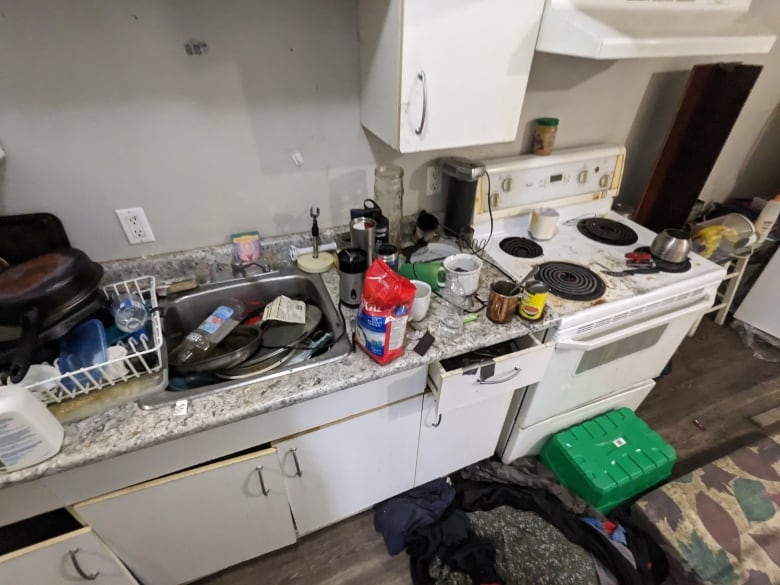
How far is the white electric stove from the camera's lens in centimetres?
121

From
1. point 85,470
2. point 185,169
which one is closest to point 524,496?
point 85,470

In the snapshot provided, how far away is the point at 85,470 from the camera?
81cm

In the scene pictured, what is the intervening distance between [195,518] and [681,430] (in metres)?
2.06

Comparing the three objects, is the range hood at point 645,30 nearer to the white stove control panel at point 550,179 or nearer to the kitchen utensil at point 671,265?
the white stove control panel at point 550,179

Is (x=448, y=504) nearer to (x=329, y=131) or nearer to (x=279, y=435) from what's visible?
(x=279, y=435)

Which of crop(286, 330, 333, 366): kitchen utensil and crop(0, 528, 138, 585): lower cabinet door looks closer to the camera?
crop(0, 528, 138, 585): lower cabinet door

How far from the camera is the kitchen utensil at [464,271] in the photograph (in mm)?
1097

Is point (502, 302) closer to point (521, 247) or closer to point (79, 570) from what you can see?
point (521, 247)

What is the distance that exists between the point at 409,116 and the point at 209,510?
1167 mm

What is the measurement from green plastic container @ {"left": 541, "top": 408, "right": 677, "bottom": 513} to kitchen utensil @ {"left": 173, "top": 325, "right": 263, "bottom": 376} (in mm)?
1175

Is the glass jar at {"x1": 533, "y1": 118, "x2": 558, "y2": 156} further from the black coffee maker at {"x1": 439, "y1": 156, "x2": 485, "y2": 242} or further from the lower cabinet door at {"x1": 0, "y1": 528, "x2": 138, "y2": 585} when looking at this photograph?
the lower cabinet door at {"x1": 0, "y1": 528, "x2": 138, "y2": 585}

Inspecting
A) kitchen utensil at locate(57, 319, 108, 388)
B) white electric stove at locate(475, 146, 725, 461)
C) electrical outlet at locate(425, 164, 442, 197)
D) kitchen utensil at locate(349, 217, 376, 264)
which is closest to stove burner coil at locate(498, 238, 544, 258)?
white electric stove at locate(475, 146, 725, 461)

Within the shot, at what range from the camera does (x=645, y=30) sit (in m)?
0.94

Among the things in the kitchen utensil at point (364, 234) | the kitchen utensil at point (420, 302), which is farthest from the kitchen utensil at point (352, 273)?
the kitchen utensil at point (420, 302)
